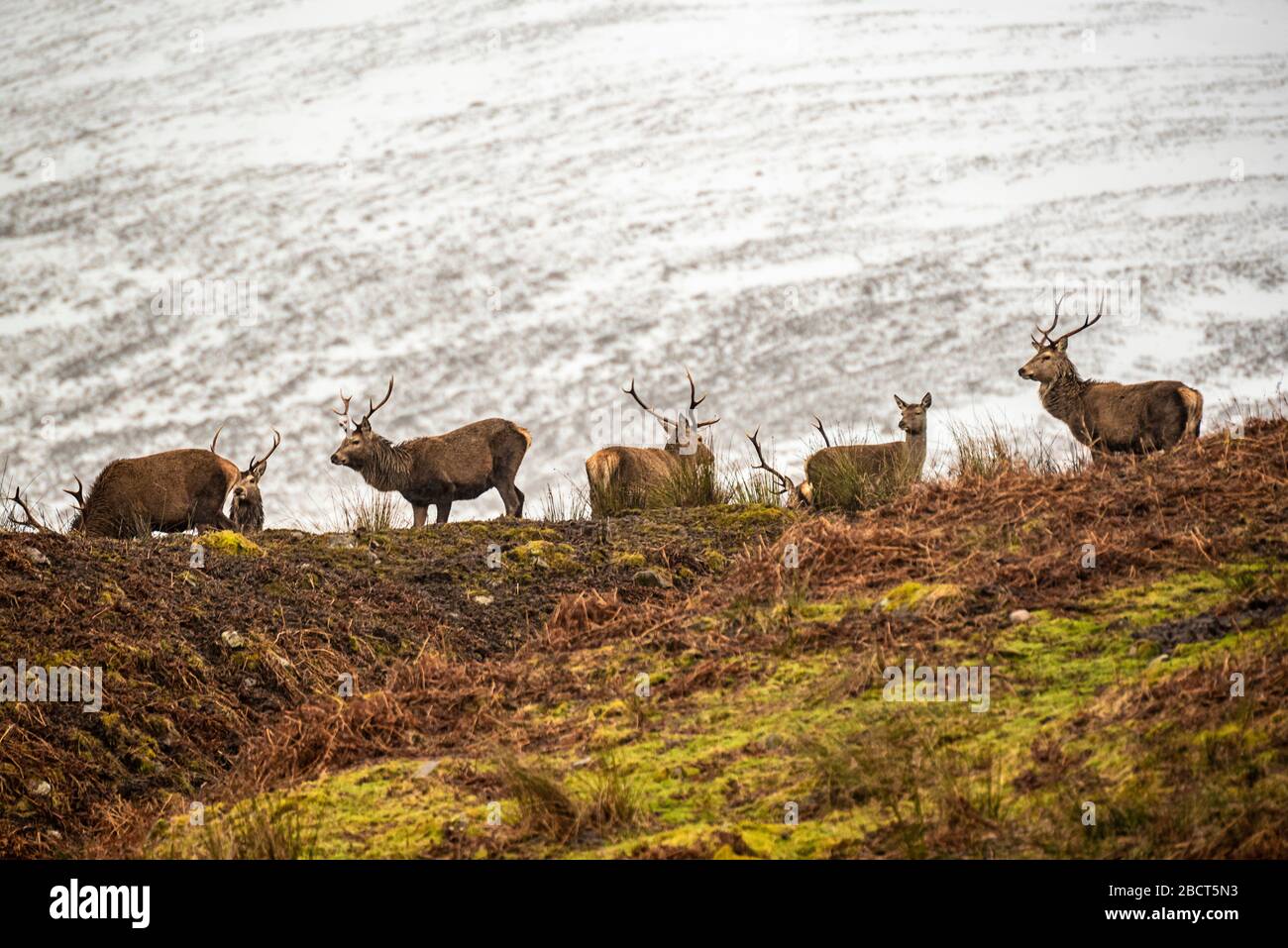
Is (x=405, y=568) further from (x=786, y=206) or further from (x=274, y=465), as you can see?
(x=786, y=206)

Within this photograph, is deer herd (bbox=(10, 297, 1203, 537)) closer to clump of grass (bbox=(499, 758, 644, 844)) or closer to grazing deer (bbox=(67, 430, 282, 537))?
grazing deer (bbox=(67, 430, 282, 537))

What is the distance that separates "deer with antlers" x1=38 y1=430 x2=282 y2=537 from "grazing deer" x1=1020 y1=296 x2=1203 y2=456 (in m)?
5.99

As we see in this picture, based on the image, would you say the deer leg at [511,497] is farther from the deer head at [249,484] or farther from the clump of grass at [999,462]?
the clump of grass at [999,462]

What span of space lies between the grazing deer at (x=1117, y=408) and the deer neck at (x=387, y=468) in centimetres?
567

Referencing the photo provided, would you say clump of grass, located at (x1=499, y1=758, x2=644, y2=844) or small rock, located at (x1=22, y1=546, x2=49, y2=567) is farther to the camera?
small rock, located at (x1=22, y1=546, x2=49, y2=567)

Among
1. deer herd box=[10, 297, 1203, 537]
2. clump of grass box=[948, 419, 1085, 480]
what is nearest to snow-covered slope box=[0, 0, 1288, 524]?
deer herd box=[10, 297, 1203, 537]

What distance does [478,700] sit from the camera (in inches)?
249

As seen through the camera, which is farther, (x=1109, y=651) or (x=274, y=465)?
(x=274, y=465)

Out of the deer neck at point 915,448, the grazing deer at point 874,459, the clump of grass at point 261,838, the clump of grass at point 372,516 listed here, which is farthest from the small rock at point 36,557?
the deer neck at point 915,448

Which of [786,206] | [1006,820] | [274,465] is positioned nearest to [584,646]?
[1006,820]

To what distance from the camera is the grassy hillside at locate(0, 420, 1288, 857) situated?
177 inches

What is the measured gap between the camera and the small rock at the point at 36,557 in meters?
7.67
